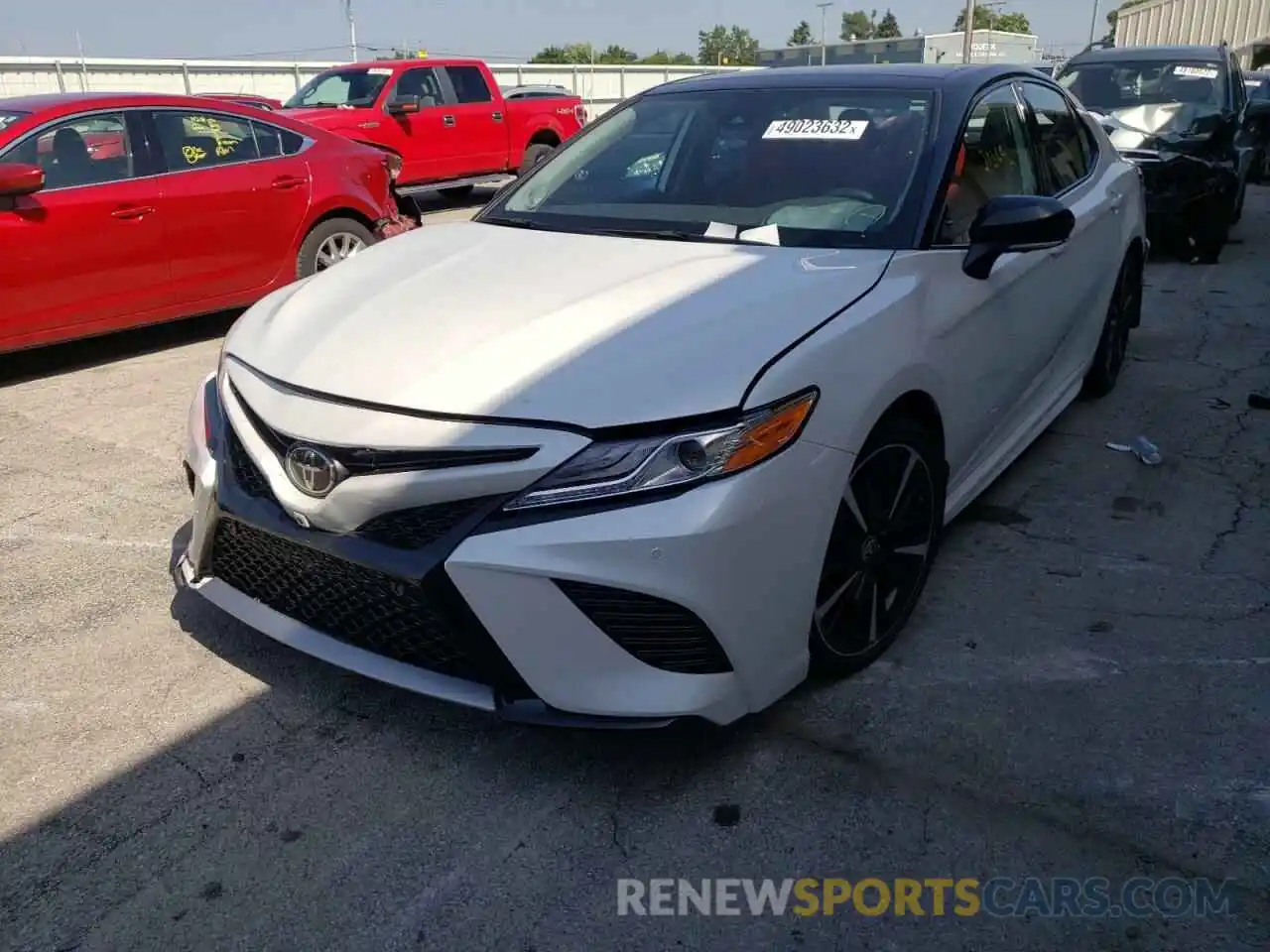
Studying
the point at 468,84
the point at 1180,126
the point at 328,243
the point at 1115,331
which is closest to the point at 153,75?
the point at 468,84

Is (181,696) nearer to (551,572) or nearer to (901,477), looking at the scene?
(551,572)

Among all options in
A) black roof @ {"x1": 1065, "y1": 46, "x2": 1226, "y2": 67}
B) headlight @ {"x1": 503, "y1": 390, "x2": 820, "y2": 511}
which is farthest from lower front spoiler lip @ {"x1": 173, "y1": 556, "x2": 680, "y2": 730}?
black roof @ {"x1": 1065, "y1": 46, "x2": 1226, "y2": 67}

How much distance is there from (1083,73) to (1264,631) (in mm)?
8062

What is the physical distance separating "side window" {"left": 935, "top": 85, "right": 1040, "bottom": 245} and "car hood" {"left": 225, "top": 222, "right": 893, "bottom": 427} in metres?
0.46

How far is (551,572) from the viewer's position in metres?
2.26

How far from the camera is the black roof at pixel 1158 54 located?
32.0 ft

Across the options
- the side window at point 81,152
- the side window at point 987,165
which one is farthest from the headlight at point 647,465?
the side window at point 81,152

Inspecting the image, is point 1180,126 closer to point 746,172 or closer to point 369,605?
point 746,172

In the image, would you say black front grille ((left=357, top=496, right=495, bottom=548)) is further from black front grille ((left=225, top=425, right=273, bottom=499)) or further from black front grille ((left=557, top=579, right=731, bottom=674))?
black front grille ((left=225, top=425, right=273, bottom=499))

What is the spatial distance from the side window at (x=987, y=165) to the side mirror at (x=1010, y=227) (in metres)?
0.08

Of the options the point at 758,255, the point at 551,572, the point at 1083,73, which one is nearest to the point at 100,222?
the point at 758,255

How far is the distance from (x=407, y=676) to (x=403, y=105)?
1079cm

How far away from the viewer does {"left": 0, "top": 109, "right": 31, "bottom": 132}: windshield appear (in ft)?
19.3

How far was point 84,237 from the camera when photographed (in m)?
5.86
